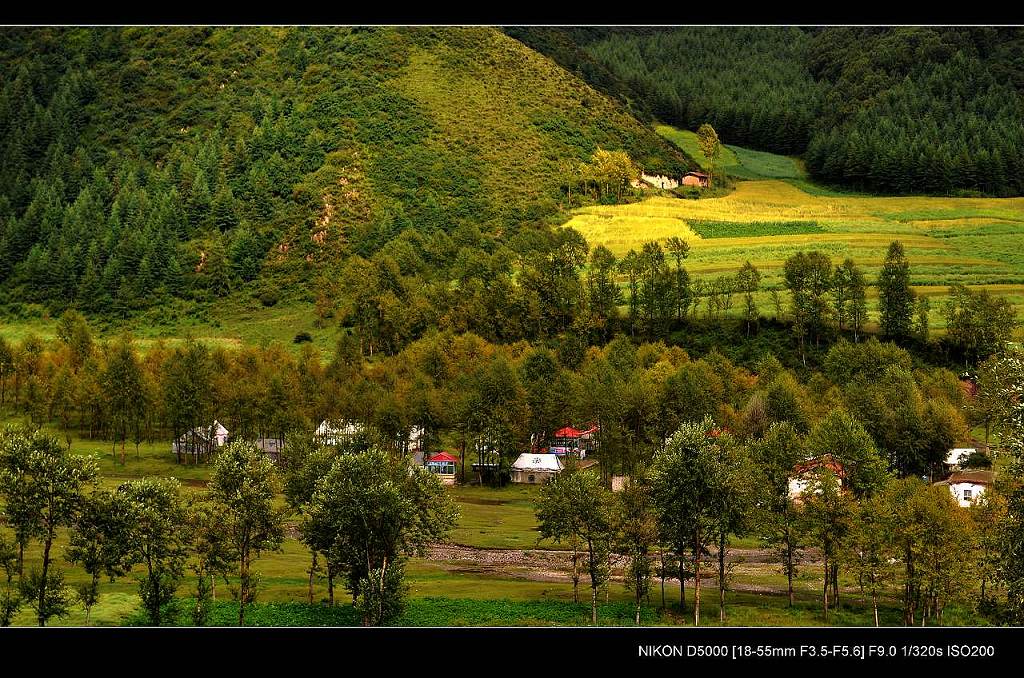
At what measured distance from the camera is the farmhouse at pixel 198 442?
12788cm

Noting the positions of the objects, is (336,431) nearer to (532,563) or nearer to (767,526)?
(532,563)

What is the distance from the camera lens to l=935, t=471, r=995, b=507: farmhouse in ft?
347

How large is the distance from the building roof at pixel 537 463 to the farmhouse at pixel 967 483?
38788 millimetres

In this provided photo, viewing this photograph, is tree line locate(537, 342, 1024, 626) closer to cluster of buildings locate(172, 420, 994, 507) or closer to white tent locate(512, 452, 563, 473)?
cluster of buildings locate(172, 420, 994, 507)

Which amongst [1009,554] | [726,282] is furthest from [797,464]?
[726,282]

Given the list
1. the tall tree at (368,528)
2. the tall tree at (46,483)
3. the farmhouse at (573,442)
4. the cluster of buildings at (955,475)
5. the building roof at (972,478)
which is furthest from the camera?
the farmhouse at (573,442)

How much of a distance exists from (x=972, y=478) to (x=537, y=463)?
43.5 metres

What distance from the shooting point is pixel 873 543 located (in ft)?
253

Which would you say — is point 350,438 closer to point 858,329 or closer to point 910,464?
point 910,464

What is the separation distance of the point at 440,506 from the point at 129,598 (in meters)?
21.0

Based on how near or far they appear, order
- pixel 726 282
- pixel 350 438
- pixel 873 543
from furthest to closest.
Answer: pixel 726 282 → pixel 350 438 → pixel 873 543

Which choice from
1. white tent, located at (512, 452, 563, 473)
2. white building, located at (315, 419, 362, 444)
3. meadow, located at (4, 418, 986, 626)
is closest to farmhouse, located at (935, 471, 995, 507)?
meadow, located at (4, 418, 986, 626)

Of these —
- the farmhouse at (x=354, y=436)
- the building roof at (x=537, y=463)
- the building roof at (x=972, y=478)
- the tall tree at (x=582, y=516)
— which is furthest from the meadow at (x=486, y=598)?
the building roof at (x=537, y=463)

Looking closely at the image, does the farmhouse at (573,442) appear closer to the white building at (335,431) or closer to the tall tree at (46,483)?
the white building at (335,431)
